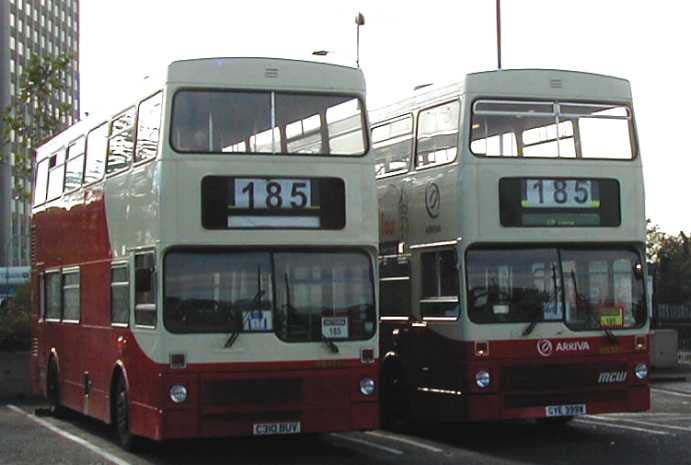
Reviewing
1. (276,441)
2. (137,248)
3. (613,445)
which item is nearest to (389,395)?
(276,441)

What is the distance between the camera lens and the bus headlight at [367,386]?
44.0 ft

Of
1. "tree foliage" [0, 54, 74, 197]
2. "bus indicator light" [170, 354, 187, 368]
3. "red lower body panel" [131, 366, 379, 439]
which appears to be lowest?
"red lower body panel" [131, 366, 379, 439]

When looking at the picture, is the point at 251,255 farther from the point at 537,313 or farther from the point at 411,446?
the point at 537,313

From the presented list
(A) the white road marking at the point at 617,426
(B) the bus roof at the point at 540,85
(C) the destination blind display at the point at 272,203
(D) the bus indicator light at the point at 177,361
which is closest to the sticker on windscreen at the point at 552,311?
(A) the white road marking at the point at 617,426

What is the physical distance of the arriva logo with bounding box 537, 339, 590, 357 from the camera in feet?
48.0

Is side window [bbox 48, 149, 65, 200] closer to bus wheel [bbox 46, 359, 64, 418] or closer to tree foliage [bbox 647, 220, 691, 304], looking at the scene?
bus wheel [bbox 46, 359, 64, 418]

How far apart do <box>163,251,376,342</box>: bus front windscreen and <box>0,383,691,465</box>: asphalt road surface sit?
4.77 feet

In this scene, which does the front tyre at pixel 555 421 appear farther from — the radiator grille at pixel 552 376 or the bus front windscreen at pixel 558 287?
the bus front windscreen at pixel 558 287

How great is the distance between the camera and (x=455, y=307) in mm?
14812

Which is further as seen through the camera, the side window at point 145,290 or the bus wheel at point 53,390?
the bus wheel at point 53,390

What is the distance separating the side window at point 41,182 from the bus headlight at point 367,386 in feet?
26.9

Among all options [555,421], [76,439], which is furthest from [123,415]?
[555,421]

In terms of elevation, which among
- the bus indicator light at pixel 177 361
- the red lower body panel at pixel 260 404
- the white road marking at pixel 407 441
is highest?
the bus indicator light at pixel 177 361

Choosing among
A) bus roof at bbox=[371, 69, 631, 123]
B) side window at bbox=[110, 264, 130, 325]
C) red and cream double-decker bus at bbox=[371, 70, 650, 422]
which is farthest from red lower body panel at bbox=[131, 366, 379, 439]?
bus roof at bbox=[371, 69, 631, 123]
